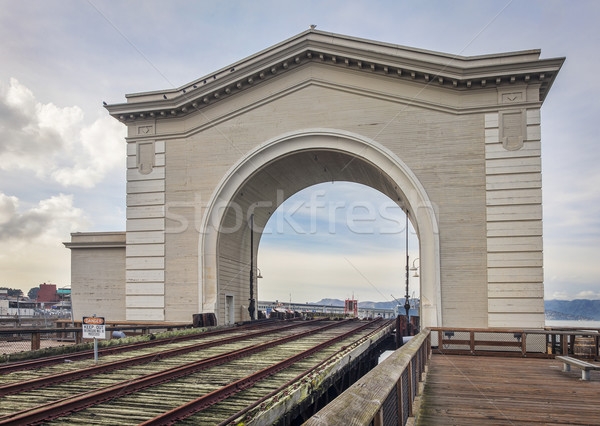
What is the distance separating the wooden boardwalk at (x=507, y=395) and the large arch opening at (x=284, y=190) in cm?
940

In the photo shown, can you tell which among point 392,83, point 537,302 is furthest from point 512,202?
point 392,83

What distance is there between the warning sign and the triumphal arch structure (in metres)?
12.0

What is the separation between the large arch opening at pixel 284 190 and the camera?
21328 millimetres

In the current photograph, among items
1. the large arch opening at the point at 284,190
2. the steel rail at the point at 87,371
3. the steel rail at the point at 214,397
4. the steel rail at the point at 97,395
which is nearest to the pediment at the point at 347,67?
the large arch opening at the point at 284,190

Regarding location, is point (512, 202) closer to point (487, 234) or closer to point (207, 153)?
point (487, 234)

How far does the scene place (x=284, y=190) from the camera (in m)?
29.3

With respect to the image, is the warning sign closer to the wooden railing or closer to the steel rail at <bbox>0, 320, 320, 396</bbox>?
the steel rail at <bbox>0, 320, 320, 396</bbox>

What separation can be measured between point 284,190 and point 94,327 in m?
18.6

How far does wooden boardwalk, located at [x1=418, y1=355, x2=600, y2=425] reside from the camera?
6.62 meters

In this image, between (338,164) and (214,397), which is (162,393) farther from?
(338,164)

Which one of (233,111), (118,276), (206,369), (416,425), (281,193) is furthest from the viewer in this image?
(281,193)

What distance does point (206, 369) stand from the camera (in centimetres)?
1041

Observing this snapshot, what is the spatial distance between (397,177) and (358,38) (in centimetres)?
596

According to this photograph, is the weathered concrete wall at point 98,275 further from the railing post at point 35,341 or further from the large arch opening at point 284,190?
the railing post at point 35,341
